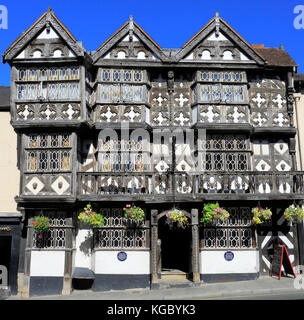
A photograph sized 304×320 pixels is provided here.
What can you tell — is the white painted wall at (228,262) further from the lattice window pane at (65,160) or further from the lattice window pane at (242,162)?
the lattice window pane at (65,160)

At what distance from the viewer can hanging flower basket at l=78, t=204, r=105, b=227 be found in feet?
45.9

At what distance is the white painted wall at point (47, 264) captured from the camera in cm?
1428

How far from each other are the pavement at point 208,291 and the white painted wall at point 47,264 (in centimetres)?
91

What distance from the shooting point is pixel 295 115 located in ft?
54.5

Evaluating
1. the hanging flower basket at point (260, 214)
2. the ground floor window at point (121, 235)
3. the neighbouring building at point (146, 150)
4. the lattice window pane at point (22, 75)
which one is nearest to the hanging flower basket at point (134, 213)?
the neighbouring building at point (146, 150)

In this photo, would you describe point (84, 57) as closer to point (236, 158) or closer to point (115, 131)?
point (115, 131)

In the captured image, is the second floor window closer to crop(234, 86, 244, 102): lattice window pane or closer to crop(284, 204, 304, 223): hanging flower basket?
crop(234, 86, 244, 102): lattice window pane

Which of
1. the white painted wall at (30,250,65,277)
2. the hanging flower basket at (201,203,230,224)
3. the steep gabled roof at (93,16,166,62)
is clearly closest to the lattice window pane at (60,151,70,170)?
the white painted wall at (30,250,65,277)

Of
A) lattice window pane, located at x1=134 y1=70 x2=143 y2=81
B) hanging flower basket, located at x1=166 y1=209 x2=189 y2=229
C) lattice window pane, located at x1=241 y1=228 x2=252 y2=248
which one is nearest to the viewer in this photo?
hanging flower basket, located at x1=166 y1=209 x2=189 y2=229

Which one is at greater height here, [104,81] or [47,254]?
[104,81]

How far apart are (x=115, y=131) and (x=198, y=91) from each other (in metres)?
4.11

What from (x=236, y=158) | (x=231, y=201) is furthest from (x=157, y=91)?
(x=231, y=201)

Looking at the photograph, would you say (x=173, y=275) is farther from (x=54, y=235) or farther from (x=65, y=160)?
(x=65, y=160)

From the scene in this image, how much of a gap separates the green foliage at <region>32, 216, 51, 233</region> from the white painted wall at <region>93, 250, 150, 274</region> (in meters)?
2.30
